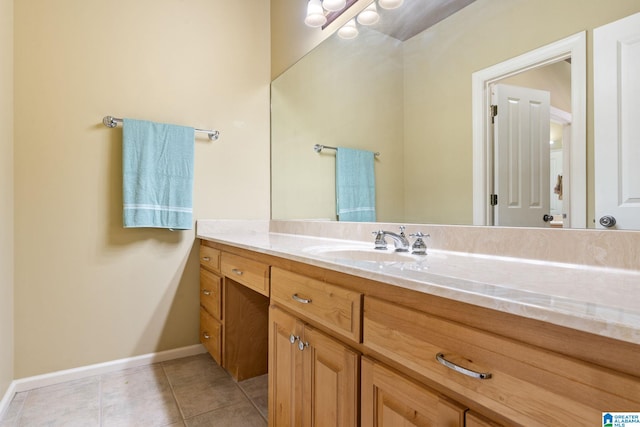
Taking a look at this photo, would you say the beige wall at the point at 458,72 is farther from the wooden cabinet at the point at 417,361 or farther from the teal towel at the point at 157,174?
the teal towel at the point at 157,174

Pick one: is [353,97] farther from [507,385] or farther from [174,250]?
[507,385]

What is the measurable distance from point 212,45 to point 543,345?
238 centimetres

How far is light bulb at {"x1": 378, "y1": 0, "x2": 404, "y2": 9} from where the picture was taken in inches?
62.0

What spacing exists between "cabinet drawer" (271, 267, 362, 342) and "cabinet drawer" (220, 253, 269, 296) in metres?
0.11

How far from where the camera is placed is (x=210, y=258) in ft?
6.44

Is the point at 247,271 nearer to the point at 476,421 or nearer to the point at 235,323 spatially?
the point at 235,323

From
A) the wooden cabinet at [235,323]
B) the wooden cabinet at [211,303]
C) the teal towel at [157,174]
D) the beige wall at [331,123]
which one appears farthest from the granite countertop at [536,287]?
the teal towel at [157,174]

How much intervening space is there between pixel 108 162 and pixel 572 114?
2112 millimetres

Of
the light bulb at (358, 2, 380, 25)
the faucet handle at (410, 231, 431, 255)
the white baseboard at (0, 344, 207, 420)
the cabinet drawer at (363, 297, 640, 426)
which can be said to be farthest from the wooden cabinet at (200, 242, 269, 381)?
the light bulb at (358, 2, 380, 25)

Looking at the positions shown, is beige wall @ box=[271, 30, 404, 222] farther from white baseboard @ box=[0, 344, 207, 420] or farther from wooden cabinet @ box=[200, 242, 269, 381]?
white baseboard @ box=[0, 344, 207, 420]

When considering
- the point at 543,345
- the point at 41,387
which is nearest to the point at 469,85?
the point at 543,345

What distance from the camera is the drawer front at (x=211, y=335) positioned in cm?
182

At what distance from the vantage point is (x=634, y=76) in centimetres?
86

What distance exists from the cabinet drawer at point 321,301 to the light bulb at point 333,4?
1.52 meters
